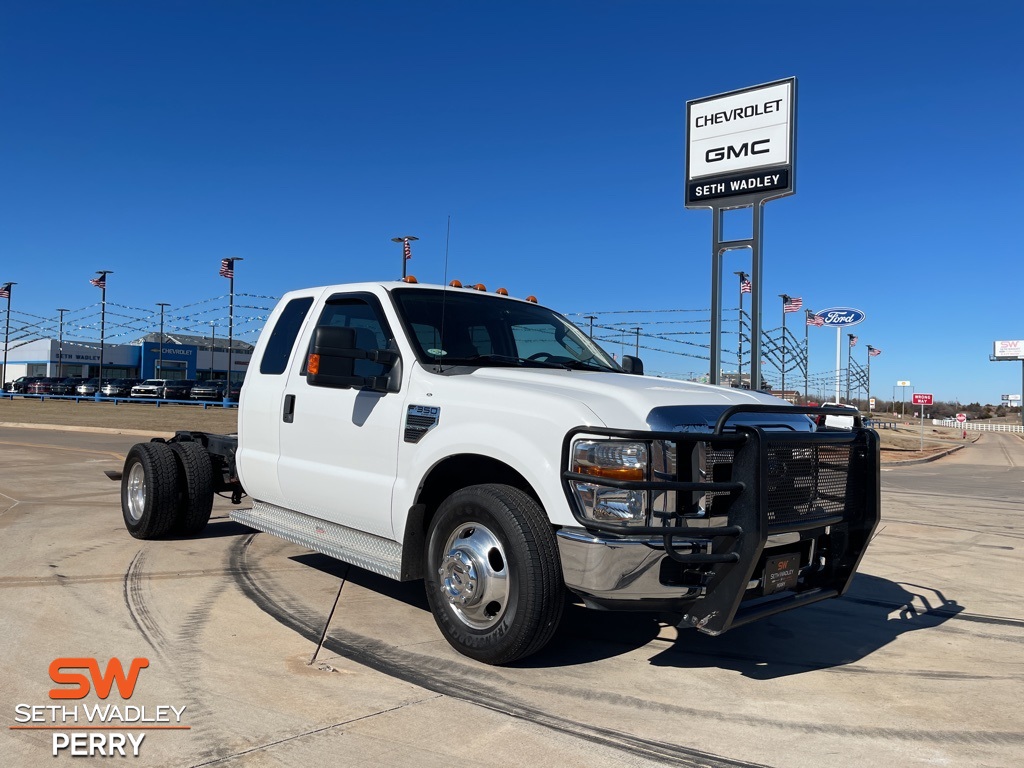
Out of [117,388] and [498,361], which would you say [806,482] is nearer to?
[498,361]

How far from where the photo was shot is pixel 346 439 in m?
5.08

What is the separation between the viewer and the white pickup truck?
12.1 feet

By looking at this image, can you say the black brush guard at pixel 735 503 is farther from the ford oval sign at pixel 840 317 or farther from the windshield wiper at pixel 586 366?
the ford oval sign at pixel 840 317

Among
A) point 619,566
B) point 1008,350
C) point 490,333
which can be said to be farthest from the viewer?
point 1008,350

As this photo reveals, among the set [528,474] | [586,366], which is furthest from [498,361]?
[528,474]

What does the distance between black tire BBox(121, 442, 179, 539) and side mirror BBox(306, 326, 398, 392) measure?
2.54 m

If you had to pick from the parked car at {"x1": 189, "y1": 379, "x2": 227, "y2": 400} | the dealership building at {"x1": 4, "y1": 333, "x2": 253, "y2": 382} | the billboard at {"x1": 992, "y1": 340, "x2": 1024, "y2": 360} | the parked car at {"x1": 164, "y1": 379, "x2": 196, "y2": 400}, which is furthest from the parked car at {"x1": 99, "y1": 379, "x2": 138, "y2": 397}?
the billboard at {"x1": 992, "y1": 340, "x2": 1024, "y2": 360}

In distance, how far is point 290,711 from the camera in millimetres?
3521

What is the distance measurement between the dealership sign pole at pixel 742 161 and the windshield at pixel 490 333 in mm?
8827

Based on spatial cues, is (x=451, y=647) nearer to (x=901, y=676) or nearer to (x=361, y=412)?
(x=361, y=412)

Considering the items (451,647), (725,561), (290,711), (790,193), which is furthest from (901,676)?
(790,193)

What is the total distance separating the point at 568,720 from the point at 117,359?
104 meters

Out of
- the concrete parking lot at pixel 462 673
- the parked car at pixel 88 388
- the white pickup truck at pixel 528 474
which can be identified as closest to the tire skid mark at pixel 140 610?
the concrete parking lot at pixel 462 673

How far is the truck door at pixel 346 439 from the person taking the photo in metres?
4.79
